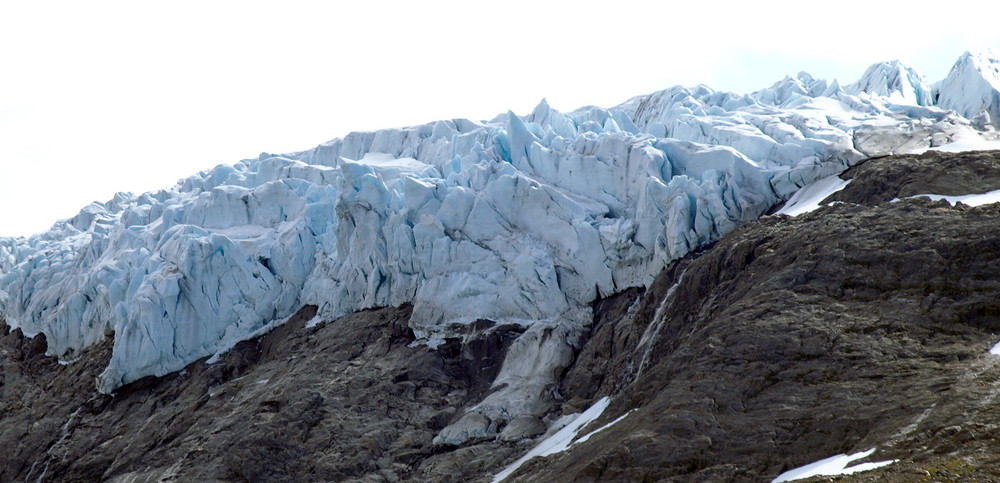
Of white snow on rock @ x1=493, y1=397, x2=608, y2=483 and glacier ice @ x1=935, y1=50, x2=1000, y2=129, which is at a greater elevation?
glacier ice @ x1=935, y1=50, x2=1000, y2=129

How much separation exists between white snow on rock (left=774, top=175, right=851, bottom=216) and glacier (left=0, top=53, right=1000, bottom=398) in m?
0.47

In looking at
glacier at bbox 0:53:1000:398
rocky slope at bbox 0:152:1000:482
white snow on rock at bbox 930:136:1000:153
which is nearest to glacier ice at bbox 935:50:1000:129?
glacier at bbox 0:53:1000:398

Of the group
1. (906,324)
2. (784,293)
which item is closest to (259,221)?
(784,293)

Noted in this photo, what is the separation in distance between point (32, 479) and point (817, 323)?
93.0 feet

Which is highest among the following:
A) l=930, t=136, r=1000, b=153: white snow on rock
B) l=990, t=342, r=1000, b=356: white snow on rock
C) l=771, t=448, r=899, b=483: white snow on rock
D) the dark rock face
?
l=930, t=136, r=1000, b=153: white snow on rock

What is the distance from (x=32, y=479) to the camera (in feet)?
94.3

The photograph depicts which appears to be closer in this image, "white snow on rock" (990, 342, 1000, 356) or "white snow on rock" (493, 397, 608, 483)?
"white snow on rock" (990, 342, 1000, 356)

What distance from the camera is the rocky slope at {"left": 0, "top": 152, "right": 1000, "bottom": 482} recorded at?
44.2ft

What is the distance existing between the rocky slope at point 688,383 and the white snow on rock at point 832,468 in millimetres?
216

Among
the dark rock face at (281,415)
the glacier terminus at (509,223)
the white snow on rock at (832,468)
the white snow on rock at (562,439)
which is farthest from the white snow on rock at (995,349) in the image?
the dark rock face at (281,415)

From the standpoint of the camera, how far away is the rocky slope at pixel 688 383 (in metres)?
13.5

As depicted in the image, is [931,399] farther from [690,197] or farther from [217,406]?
[217,406]

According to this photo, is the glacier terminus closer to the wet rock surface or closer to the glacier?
the glacier

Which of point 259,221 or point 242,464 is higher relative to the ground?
point 259,221
